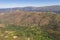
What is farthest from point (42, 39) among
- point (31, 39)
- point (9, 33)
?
point (9, 33)

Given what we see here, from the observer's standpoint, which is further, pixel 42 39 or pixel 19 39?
pixel 42 39

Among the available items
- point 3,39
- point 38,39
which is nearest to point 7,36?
point 3,39

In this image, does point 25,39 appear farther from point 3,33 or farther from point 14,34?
point 3,33

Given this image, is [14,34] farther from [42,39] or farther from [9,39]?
[42,39]

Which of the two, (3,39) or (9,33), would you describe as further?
(9,33)

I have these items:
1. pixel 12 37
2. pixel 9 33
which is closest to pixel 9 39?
pixel 12 37

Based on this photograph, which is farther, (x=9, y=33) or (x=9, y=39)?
(x=9, y=33)

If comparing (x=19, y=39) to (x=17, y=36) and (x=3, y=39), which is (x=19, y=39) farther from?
(x=3, y=39)
